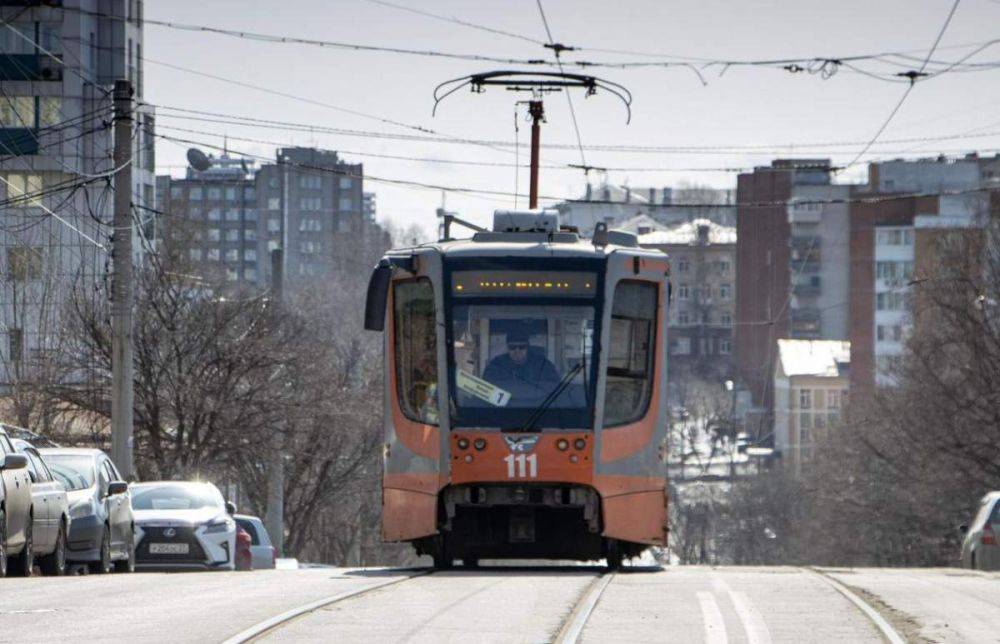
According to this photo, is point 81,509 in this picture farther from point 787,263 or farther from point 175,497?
point 787,263

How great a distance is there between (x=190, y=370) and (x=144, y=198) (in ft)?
170

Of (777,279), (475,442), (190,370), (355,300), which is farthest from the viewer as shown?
(777,279)

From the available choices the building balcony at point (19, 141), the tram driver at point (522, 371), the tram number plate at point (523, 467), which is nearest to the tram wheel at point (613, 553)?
the tram number plate at point (523, 467)

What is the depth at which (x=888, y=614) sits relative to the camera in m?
14.1

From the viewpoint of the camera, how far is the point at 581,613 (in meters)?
13.6

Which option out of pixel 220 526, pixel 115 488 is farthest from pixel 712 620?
pixel 220 526

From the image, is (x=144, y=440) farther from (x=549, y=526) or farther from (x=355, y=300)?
(x=355, y=300)

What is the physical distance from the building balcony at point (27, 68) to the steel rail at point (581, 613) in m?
70.3

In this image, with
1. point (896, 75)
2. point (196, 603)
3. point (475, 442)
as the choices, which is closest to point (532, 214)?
point (475, 442)

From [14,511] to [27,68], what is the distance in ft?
231

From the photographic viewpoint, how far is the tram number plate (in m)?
19.6

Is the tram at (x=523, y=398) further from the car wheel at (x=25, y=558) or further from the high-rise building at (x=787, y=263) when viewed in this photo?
the high-rise building at (x=787, y=263)

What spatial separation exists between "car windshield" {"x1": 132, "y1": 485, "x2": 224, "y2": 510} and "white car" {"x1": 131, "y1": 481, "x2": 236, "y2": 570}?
2 cm

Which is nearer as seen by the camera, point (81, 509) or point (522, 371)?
point (522, 371)
